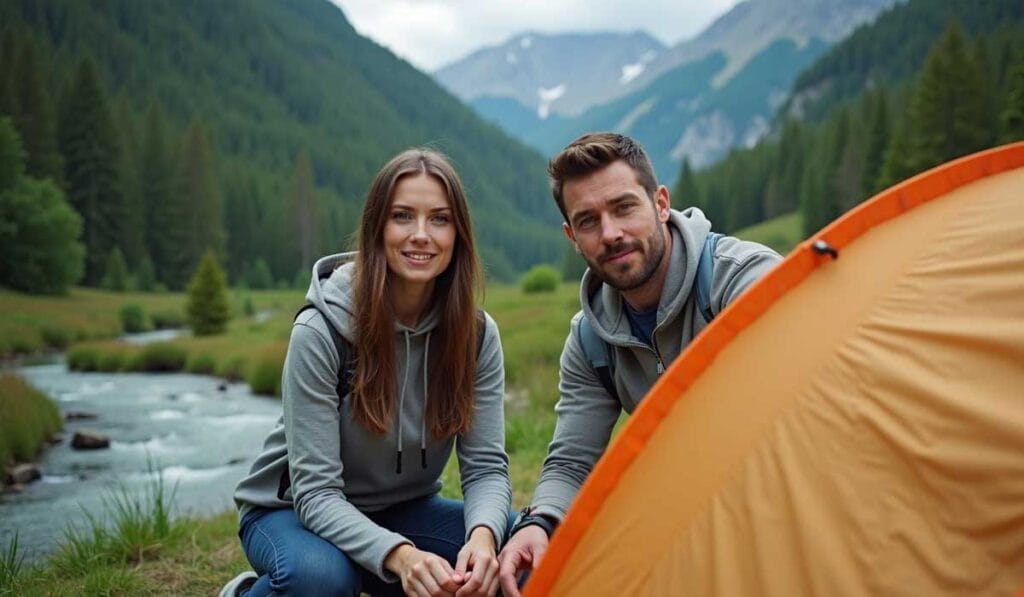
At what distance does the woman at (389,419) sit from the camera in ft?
10.4

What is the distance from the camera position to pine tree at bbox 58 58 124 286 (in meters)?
52.8

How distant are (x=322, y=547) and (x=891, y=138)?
51619 millimetres

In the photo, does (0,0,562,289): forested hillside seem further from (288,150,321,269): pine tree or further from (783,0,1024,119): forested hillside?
(783,0,1024,119): forested hillside

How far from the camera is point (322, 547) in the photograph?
10.4 ft

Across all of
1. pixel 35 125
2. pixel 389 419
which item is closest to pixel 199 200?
pixel 35 125

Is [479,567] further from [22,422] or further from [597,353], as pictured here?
[22,422]

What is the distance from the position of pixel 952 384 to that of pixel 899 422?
197mm

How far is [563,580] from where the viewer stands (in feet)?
8.34

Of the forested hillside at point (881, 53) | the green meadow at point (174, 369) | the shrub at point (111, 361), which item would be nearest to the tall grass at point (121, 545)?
the green meadow at point (174, 369)

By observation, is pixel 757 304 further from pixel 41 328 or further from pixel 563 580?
pixel 41 328

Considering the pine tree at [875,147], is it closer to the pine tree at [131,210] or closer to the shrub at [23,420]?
the pine tree at [131,210]

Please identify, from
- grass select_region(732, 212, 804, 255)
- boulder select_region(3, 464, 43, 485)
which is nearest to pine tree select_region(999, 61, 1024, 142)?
grass select_region(732, 212, 804, 255)

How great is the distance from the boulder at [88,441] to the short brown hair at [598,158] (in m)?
12.5

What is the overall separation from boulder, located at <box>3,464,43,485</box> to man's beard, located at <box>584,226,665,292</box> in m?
10.1
